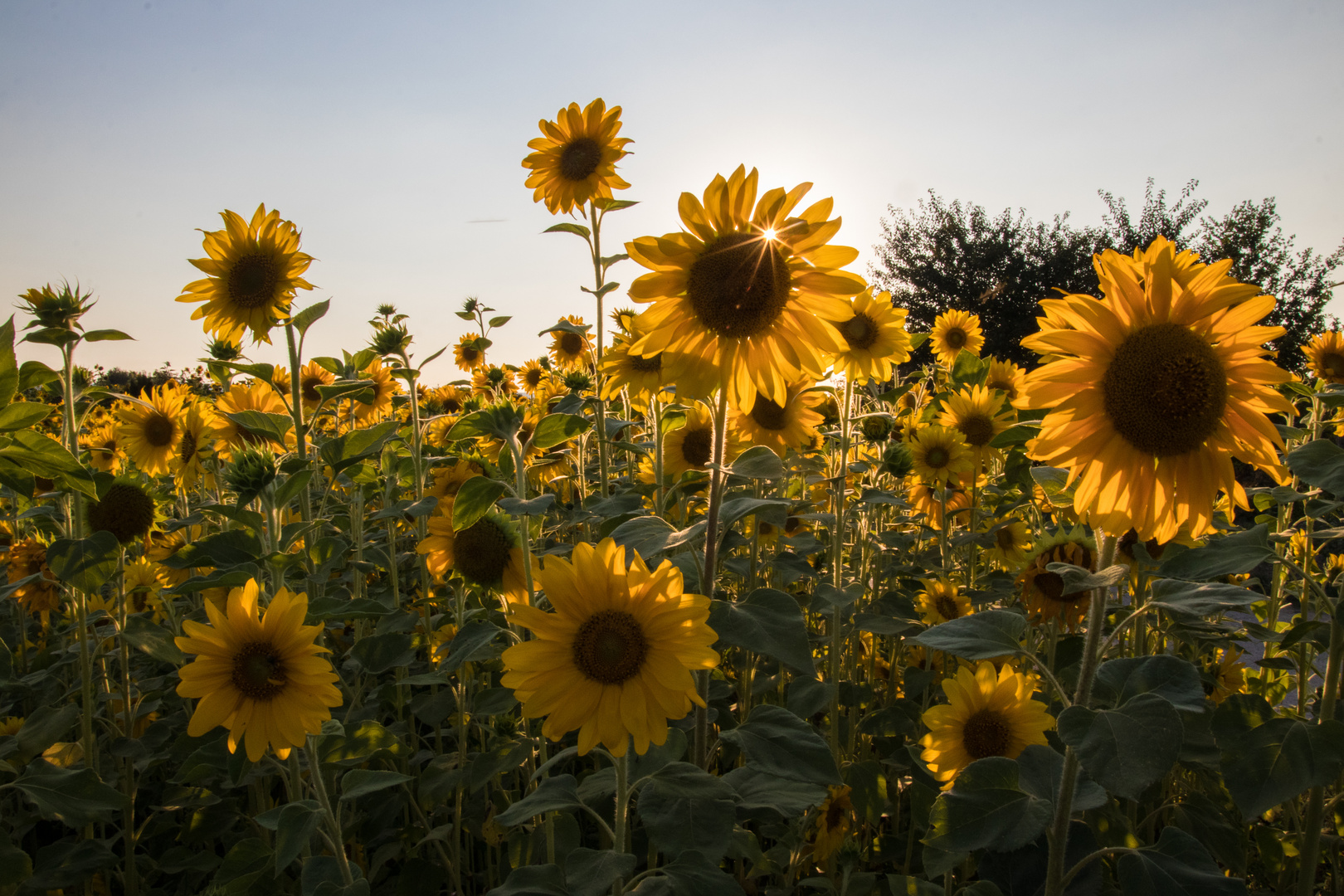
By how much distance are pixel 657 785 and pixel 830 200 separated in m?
1.14

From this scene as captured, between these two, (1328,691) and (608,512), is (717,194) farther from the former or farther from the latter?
(1328,691)

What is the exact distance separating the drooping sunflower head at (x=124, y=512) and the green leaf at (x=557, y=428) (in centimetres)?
163

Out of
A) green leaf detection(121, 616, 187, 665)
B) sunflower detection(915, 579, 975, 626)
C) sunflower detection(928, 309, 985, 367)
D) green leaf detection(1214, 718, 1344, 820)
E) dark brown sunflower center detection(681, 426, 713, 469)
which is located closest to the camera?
green leaf detection(1214, 718, 1344, 820)

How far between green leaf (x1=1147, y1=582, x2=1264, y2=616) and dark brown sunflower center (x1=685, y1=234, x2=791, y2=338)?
2.82 ft

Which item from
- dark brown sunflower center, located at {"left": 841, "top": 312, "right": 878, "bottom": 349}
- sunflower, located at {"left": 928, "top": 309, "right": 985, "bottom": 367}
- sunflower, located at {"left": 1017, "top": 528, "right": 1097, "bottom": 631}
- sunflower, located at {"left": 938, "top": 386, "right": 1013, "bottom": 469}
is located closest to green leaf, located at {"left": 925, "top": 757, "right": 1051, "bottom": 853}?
sunflower, located at {"left": 1017, "top": 528, "right": 1097, "bottom": 631}

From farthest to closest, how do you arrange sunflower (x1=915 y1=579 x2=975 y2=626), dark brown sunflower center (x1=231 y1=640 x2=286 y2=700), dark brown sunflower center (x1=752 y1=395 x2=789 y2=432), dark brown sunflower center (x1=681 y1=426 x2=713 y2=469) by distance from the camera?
sunflower (x1=915 y1=579 x2=975 y2=626) < dark brown sunflower center (x1=681 y1=426 x2=713 y2=469) < dark brown sunflower center (x1=752 y1=395 x2=789 y2=432) < dark brown sunflower center (x1=231 y1=640 x2=286 y2=700)

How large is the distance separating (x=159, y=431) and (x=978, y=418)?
3.86 m

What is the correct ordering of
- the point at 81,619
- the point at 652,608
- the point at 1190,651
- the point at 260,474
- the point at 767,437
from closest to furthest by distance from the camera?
the point at 652,608 < the point at 260,474 < the point at 81,619 < the point at 767,437 < the point at 1190,651

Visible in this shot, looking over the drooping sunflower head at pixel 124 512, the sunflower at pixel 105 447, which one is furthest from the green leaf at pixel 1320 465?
the sunflower at pixel 105 447

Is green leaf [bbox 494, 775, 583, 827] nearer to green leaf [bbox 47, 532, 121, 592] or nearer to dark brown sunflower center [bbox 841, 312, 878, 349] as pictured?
green leaf [bbox 47, 532, 121, 592]

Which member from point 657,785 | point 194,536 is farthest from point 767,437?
point 194,536

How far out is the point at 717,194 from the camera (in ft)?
4.58

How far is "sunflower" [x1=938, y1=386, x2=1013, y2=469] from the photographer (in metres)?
3.49

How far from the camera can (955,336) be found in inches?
238
